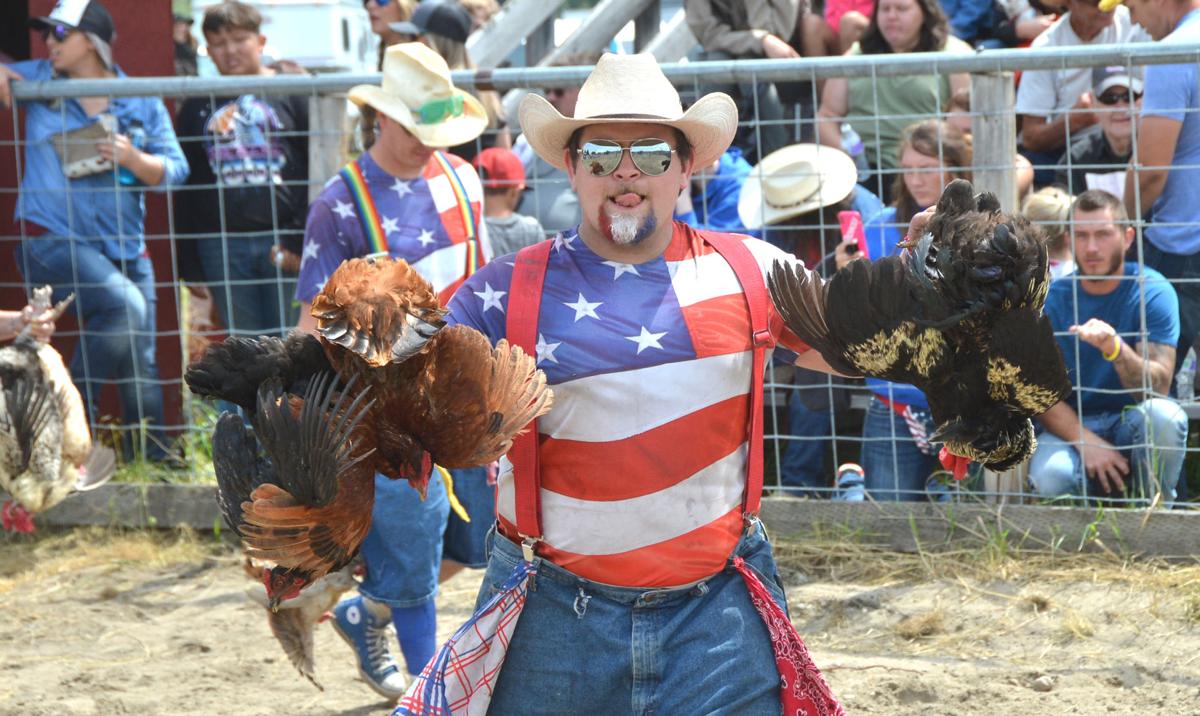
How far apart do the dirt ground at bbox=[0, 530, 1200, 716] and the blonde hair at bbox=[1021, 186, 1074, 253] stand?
1.23m

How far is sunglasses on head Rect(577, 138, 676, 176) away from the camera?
3.09 metres

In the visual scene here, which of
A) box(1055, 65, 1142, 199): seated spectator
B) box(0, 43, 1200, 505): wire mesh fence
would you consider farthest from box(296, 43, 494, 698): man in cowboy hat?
box(1055, 65, 1142, 199): seated spectator

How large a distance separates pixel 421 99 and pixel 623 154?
1.91 meters

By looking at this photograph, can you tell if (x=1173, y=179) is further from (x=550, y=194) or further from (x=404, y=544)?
(x=404, y=544)

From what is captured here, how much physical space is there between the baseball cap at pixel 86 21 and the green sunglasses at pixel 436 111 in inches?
96.6

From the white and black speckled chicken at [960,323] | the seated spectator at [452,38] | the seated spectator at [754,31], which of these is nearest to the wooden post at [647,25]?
the seated spectator at [754,31]

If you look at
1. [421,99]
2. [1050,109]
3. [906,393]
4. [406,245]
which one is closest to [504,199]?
[421,99]

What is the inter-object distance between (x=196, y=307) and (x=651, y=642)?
5.04 meters

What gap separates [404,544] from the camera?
14.9ft

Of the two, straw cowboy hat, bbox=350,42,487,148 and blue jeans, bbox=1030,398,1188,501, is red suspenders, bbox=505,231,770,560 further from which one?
blue jeans, bbox=1030,398,1188,501

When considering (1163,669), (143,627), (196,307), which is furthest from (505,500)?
(196,307)

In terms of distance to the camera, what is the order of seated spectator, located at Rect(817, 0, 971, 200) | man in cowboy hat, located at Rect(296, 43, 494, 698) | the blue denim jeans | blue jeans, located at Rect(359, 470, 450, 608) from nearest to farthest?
the blue denim jeans, blue jeans, located at Rect(359, 470, 450, 608), man in cowboy hat, located at Rect(296, 43, 494, 698), seated spectator, located at Rect(817, 0, 971, 200)

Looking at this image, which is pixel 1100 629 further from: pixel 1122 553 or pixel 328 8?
pixel 328 8

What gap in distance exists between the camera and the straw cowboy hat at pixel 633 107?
3107mm
